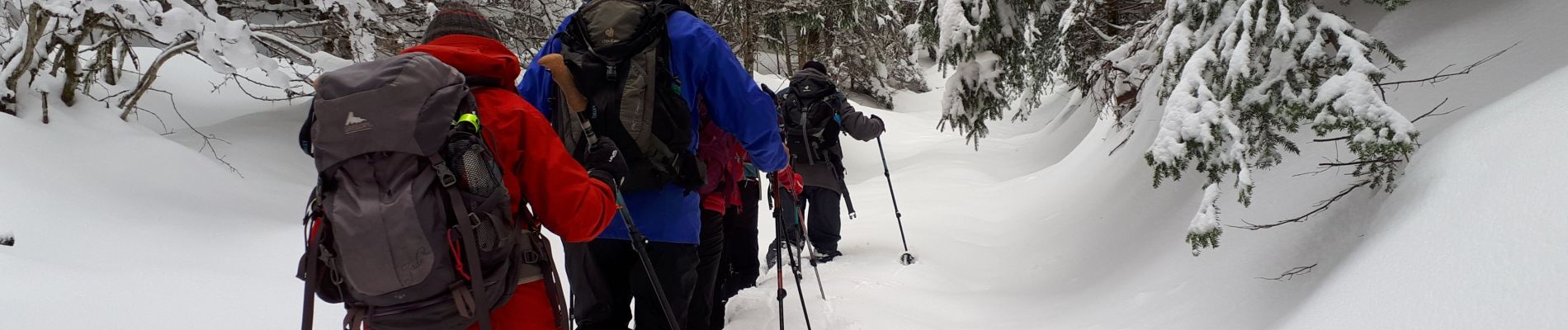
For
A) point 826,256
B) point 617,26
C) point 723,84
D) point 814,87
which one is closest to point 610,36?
point 617,26

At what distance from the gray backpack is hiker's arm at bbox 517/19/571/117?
111cm

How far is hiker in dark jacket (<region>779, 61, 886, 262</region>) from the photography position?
5.82m

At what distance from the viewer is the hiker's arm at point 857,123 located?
227 inches

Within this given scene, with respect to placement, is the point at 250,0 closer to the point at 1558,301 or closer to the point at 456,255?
the point at 456,255

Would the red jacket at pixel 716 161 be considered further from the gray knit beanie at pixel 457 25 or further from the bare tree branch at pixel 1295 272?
the bare tree branch at pixel 1295 272

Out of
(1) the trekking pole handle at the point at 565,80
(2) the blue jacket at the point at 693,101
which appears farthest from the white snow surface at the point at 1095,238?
(1) the trekking pole handle at the point at 565,80

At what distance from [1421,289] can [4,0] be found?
7429 millimetres

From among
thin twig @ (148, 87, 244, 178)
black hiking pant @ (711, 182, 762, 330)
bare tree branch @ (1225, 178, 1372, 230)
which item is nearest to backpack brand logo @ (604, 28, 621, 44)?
black hiking pant @ (711, 182, 762, 330)

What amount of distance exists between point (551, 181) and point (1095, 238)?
4.43m

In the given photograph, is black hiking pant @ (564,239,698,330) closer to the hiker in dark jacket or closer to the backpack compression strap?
the backpack compression strap

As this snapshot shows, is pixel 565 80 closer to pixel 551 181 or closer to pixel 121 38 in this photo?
pixel 551 181

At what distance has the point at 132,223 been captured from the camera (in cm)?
441

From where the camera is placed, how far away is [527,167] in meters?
2.02

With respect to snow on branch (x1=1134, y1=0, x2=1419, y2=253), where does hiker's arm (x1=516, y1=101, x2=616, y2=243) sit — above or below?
below
